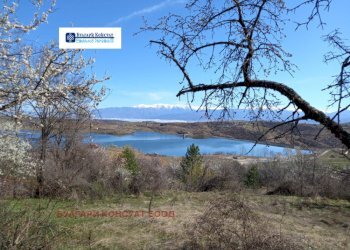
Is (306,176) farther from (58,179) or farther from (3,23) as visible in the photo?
(3,23)

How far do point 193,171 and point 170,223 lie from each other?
1503 cm

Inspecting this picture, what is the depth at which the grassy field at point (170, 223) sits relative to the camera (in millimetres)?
7371

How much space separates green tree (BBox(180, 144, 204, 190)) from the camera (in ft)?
68.1

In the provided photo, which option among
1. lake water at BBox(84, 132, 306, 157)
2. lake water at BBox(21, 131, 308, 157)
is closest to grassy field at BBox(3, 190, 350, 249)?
lake water at BBox(21, 131, 308, 157)

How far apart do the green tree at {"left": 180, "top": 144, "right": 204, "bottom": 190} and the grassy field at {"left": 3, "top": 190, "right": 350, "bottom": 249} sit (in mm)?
4987

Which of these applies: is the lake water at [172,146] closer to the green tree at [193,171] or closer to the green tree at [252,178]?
the green tree at [252,178]

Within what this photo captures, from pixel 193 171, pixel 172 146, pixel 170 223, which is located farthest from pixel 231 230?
pixel 172 146

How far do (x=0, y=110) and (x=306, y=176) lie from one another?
21.9m

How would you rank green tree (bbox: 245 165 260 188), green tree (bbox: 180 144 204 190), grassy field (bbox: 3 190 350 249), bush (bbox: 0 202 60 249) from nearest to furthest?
1. bush (bbox: 0 202 60 249)
2. grassy field (bbox: 3 190 350 249)
3. green tree (bbox: 180 144 204 190)
4. green tree (bbox: 245 165 260 188)

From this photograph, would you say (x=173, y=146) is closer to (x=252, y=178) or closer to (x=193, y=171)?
(x=252, y=178)

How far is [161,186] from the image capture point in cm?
1770

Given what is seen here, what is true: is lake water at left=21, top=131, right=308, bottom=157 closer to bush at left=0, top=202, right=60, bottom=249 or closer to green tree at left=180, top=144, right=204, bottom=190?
green tree at left=180, top=144, right=204, bottom=190

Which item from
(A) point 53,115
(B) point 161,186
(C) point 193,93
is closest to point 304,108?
(C) point 193,93

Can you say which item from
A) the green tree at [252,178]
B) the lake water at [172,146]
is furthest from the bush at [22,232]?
the green tree at [252,178]
